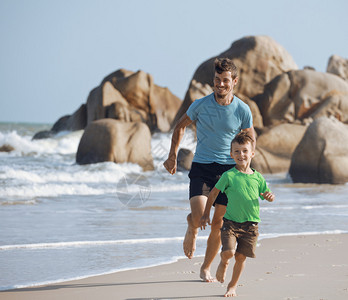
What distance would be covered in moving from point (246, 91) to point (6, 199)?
1612 cm

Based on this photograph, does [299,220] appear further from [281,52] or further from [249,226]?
[281,52]

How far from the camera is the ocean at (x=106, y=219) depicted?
5859 mm

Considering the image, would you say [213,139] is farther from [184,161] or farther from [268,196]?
[184,161]

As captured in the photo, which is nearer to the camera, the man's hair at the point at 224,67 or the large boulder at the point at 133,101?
the man's hair at the point at 224,67

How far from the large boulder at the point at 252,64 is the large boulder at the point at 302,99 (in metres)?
1.17

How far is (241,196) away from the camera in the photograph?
4.43 metres

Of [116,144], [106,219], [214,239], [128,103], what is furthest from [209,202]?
[128,103]

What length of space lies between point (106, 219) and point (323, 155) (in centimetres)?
790

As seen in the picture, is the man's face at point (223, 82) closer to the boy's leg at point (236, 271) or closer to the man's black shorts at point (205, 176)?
the man's black shorts at point (205, 176)

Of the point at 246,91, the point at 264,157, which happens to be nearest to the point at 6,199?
the point at 264,157

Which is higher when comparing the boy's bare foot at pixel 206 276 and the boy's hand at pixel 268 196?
the boy's hand at pixel 268 196

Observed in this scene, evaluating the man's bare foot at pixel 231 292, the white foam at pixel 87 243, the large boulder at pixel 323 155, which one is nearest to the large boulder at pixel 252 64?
the large boulder at pixel 323 155

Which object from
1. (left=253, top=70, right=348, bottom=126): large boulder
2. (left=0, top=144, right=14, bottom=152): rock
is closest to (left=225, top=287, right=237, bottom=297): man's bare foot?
(left=253, top=70, right=348, bottom=126): large boulder

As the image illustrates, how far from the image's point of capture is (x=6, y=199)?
11.0 m
